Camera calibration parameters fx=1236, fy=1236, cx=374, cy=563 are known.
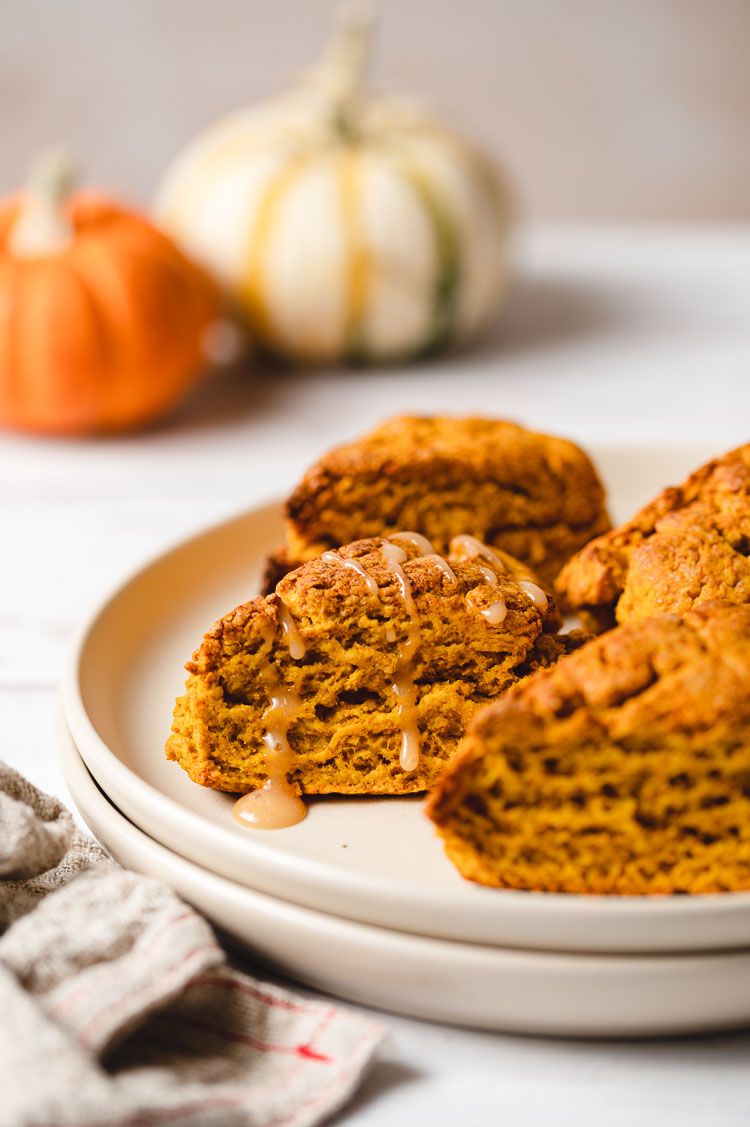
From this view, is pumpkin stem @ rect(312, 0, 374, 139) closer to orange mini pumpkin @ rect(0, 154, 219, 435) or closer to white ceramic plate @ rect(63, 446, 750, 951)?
orange mini pumpkin @ rect(0, 154, 219, 435)

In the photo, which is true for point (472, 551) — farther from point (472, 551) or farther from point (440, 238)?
point (440, 238)

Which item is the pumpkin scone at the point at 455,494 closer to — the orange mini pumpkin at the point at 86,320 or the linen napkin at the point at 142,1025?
the linen napkin at the point at 142,1025

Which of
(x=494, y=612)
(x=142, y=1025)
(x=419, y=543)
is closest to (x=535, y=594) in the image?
(x=494, y=612)

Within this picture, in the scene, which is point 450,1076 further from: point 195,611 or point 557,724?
point 195,611

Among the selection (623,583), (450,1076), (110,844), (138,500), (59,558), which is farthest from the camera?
(138,500)

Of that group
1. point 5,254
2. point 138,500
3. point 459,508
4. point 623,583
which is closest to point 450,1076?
point 623,583

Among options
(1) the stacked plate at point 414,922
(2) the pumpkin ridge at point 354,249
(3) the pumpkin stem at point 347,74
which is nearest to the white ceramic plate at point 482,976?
(1) the stacked plate at point 414,922
